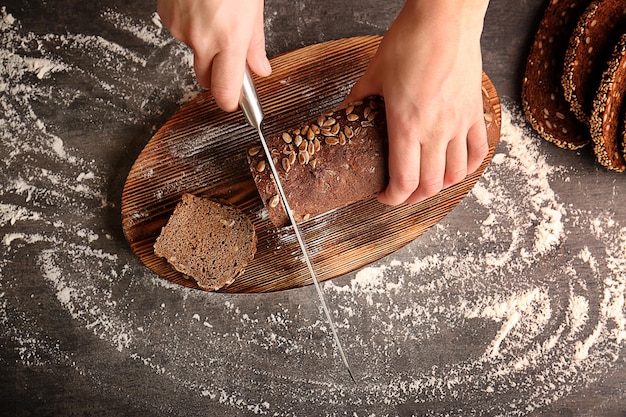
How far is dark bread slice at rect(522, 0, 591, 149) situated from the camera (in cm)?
212

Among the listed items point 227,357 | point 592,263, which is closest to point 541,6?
point 592,263

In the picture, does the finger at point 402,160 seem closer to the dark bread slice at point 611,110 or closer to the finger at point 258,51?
the finger at point 258,51

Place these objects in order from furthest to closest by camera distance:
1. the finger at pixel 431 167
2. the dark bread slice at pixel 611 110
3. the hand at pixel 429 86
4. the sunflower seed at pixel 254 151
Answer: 1. the dark bread slice at pixel 611 110
2. the sunflower seed at pixel 254 151
3. the finger at pixel 431 167
4. the hand at pixel 429 86

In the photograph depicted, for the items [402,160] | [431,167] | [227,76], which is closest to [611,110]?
[431,167]

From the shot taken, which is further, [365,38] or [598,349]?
[598,349]

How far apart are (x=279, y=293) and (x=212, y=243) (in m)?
0.38

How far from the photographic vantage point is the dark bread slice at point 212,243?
1.99 metres

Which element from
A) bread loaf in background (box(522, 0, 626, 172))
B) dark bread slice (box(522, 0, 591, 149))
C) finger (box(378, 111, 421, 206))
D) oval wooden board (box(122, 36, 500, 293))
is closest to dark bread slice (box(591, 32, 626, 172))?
bread loaf in background (box(522, 0, 626, 172))

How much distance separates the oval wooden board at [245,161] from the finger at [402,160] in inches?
13.1

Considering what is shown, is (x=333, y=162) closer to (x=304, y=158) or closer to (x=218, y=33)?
(x=304, y=158)

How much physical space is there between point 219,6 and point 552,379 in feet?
6.49

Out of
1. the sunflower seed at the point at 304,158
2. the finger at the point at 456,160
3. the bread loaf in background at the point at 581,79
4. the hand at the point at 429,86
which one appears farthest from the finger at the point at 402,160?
the bread loaf in background at the point at 581,79

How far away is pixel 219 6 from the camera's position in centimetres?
129

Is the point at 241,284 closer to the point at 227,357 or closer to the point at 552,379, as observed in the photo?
the point at 227,357
